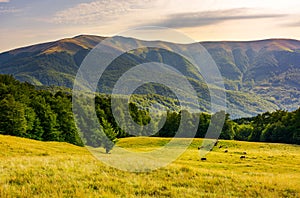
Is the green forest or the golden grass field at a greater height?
the golden grass field

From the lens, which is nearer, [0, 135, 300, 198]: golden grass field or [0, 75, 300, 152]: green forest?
[0, 135, 300, 198]: golden grass field

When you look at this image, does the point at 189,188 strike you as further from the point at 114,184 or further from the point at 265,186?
the point at 265,186

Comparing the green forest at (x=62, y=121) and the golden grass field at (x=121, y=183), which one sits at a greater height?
the golden grass field at (x=121, y=183)

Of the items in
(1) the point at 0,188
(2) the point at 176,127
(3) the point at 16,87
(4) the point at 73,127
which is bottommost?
(2) the point at 176,127

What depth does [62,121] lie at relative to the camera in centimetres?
8544

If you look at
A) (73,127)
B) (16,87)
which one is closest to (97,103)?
(73,127)

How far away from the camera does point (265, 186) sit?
67.6 feet

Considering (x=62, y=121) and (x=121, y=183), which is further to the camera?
(x=62, y=121)

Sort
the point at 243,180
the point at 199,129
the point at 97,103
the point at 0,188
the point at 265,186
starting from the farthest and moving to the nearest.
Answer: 1. the point at 199,129
2. the point at 97,103
3. the point at 243,180
4. the point at 265,186
5. the point at 0,188

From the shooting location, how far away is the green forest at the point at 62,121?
230 feet

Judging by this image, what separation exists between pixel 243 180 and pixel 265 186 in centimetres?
176

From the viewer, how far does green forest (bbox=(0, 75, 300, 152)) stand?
230ft

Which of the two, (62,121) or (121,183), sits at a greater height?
(121,183)

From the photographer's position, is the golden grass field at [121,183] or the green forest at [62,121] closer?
the golden grass field at [121,183]
